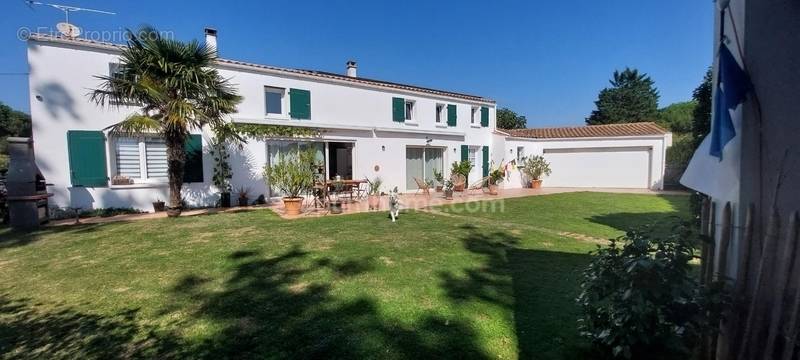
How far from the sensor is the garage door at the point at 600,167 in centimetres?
2039

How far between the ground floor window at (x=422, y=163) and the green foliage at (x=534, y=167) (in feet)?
18.9

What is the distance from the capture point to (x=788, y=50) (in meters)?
2.12

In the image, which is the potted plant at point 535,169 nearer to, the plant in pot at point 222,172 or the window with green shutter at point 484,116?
the window with green shutter at point 484,116

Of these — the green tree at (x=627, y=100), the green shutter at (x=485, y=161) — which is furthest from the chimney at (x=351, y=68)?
the green tree at (x=627, y=100)

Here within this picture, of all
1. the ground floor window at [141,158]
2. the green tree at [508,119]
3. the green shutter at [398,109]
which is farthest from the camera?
the green tree at [508,119]

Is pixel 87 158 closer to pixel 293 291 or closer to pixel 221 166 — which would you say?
pixel 221 166

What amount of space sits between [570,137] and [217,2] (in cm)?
1961

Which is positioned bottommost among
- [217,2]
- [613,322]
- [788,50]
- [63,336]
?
[63,336]

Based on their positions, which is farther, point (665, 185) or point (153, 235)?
point (665, 185)

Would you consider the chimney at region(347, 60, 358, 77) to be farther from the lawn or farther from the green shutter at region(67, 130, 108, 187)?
the lawn

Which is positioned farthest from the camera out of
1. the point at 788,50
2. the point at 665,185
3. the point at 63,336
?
the point at 665,185

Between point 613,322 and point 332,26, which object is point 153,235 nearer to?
point 613,322

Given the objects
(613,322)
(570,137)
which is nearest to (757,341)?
(613,322)

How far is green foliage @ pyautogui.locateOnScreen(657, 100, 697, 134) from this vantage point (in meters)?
42.6
